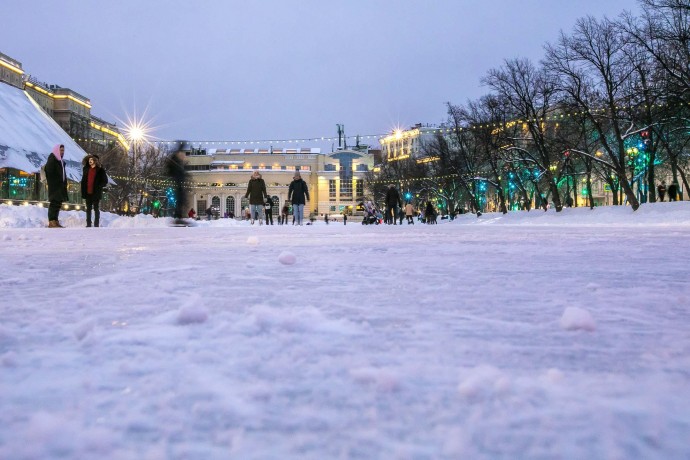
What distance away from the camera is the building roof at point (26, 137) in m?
18.5

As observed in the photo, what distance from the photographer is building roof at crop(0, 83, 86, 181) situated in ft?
60.7

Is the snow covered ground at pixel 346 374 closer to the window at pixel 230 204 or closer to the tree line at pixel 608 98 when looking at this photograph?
the tree line at pixel 608 98

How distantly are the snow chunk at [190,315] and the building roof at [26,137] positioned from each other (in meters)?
19.2

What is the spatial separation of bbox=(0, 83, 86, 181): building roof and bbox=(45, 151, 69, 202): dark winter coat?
5797 mm

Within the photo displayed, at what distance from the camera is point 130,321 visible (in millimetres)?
1534

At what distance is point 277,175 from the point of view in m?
95.9

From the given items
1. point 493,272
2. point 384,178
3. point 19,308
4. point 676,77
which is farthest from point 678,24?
point 384,178

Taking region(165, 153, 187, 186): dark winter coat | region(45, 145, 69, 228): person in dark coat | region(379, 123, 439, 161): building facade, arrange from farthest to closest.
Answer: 1. region(379, 123, 439, 161): building facade
2. region(165, 153, 187, 186): dark winter coat
3. region(45, 145, 69, 228): person in dark coat

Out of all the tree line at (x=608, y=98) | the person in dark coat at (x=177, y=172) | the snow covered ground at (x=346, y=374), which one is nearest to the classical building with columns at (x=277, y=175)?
the tree line at (x=608, y=98)

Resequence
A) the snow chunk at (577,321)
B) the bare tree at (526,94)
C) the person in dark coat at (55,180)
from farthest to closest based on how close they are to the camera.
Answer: the bare tree at (526,94)
the person in dark coat at (55,180)
the snow chunk at (577,321)

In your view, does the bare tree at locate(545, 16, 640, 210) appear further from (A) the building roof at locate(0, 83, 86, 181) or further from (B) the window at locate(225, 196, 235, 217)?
(B) the window at locate(225, 196, 235, 217)

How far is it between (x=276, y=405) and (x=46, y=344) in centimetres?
68

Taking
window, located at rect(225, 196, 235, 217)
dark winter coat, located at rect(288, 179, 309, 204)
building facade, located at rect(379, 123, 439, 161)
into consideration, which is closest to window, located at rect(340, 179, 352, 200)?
building facade, located at rect(379, 123, 439, 161)

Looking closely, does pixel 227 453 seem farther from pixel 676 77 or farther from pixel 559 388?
pixel 676 77
